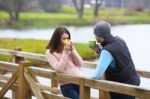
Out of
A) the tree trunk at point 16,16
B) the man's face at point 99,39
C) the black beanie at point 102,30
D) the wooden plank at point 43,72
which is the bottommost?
the tree trunk at point 16,16

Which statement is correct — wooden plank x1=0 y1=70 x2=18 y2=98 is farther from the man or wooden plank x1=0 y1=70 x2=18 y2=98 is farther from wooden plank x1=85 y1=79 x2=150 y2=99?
the man

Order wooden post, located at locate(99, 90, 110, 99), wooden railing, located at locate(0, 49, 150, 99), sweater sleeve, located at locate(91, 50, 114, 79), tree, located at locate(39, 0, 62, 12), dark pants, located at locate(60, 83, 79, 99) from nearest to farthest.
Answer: wooden railing, located at locate(0, 49, 150, 99)
sweater sleeve, located at locate(91, 50, 114, 79)
wooden post, located at locate(99, 90, 110, 99)
dark pants, located at locate(60, 83, 79, 99)
tree, located at locate(39, 0, 62, 12)

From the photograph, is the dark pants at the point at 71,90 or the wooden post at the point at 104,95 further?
the dark pants at the point at 71,90

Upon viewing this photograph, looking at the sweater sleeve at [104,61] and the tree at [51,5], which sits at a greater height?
the sweater sleeve at [104,61]

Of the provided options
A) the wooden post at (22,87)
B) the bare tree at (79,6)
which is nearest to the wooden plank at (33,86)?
the wooden post at (22,87)

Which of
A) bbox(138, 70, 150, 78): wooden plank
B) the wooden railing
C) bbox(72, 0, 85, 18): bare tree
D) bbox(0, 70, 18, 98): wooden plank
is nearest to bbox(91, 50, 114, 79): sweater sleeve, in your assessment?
the wooden railing

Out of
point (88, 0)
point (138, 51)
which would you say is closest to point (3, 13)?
point (88, 0)

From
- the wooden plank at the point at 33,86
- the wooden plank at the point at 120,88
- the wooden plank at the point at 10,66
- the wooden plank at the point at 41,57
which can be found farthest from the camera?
the wooden plank at the point at 10,66

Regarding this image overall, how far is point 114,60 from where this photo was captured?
228 inches

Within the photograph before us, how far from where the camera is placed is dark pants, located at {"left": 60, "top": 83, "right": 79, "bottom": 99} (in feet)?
21.7

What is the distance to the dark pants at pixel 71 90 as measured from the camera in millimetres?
6616

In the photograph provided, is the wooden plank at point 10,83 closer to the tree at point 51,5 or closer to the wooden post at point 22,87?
the wooden post at point 22,87

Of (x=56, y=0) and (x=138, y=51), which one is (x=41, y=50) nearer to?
(x=138, y=51)

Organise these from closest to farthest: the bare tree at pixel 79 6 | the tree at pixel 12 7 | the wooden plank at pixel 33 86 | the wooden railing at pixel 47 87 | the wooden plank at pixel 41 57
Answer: the wooden railing at pixel 47 87, the wooden plank at pixel 33 86, the wooden plank at pixel 41 57, the tree at pixel 12 7, the bare tree at pixel 79 6
